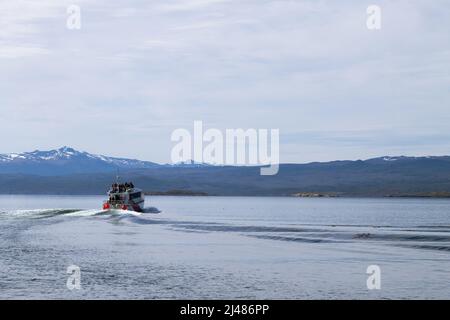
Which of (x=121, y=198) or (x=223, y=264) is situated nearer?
(x=223, y=264)

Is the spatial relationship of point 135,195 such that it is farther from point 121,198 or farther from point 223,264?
point 223,264

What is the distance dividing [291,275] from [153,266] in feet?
31.0

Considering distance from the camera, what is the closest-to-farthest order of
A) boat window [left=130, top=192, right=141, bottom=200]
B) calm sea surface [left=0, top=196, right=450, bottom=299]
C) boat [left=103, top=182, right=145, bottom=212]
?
calm sea surface [left=0, top=196, right=450, bottom=299], boat [left=103, top=182, right=145, bottom=212], boat window [left=130, top=192, right=141, bottom=200]

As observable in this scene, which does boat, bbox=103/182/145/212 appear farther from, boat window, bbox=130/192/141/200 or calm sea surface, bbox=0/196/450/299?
calm sea surface, bbox=0/196/450/299

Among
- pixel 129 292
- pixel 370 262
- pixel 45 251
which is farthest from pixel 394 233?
pixel 129 292

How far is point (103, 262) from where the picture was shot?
169ft

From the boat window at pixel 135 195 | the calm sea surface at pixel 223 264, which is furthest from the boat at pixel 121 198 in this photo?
the calm sea surface at pixel 223 264

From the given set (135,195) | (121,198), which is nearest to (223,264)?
(121,198)

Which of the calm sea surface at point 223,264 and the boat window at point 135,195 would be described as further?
the boat window at point 135,195

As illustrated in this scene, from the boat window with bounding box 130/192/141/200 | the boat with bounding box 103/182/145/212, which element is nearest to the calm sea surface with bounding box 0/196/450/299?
the boat with bounding box 103/182/145/212

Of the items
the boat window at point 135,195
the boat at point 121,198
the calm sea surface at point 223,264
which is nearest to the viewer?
the calm sea surface at point 223,264

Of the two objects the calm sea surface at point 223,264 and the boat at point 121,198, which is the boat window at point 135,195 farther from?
the calm sea surface at point 223,264

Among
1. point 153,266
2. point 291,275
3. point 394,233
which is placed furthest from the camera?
point 394,233
